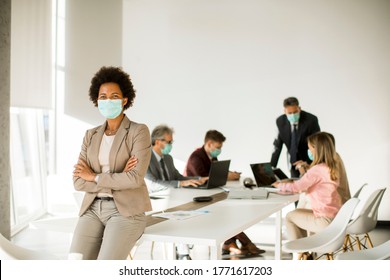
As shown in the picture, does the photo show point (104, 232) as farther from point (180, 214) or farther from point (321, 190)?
point (321, 190)

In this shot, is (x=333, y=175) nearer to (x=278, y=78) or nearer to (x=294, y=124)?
(x=294, y=124)

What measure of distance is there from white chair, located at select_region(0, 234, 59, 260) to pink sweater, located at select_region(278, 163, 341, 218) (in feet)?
7.04

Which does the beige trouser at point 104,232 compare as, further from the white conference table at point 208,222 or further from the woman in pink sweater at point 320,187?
the woman in pink sweater at point 320,187

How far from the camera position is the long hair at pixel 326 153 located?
419 centimetres

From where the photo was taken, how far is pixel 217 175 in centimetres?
473

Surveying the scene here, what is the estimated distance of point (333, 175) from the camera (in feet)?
13.7

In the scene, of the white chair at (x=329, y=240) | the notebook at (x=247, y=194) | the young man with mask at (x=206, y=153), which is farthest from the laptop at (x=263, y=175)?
the white chair at (x=329, y=240)

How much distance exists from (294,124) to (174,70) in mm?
1785

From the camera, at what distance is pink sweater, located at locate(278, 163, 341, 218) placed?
13.5 ft

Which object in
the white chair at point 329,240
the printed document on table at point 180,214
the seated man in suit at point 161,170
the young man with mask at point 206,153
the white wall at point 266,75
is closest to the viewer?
the printed document on table at point 180,214

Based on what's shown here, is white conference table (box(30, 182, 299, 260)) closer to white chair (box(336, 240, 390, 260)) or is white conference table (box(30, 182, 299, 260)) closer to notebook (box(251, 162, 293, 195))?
notebook (box(251, 162, 293, 195))

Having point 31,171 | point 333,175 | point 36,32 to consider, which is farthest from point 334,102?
point 36,32

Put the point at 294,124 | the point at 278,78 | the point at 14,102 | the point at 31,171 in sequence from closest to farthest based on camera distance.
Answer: the point at 14,102, the point at 294,124, the point at 31,171, the point at 278,78

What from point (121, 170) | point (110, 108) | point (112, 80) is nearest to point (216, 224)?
point (121, 170)
